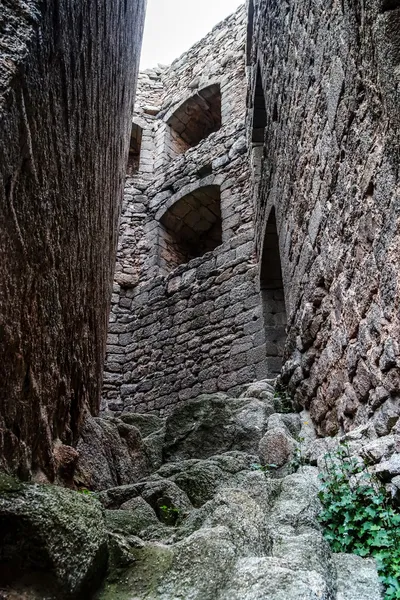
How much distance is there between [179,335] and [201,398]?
3.56 m

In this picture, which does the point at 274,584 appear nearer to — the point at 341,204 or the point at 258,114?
the point at 341,204

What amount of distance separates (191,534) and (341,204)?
68.5 inches

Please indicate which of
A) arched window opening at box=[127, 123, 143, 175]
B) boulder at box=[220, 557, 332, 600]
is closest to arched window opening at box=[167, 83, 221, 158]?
arched window opening at box=[127, 123, 143, 175]

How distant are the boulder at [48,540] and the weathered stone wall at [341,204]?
1.24 m

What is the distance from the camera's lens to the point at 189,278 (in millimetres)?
7750

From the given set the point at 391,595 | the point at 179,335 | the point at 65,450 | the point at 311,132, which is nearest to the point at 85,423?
the point at 65,450

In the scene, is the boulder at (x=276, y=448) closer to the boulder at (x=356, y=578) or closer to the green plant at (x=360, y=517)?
the green plant at (x=360, y=517)

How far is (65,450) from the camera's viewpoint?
230 cm

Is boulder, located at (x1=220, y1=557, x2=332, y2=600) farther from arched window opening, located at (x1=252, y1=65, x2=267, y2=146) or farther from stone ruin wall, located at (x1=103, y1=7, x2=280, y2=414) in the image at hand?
arched window opening, located at (x1=252, y1=65, x2=267, y2=146)

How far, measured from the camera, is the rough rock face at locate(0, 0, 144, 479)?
1.41 m

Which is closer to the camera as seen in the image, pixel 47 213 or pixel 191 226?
pixel 47 213

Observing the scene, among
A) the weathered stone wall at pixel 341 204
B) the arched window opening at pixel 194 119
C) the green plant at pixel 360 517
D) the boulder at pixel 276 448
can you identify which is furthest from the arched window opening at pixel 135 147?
the green plant at pixel 360 517

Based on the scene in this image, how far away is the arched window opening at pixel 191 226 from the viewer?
359 inches

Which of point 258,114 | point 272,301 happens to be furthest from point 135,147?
point 272,301
